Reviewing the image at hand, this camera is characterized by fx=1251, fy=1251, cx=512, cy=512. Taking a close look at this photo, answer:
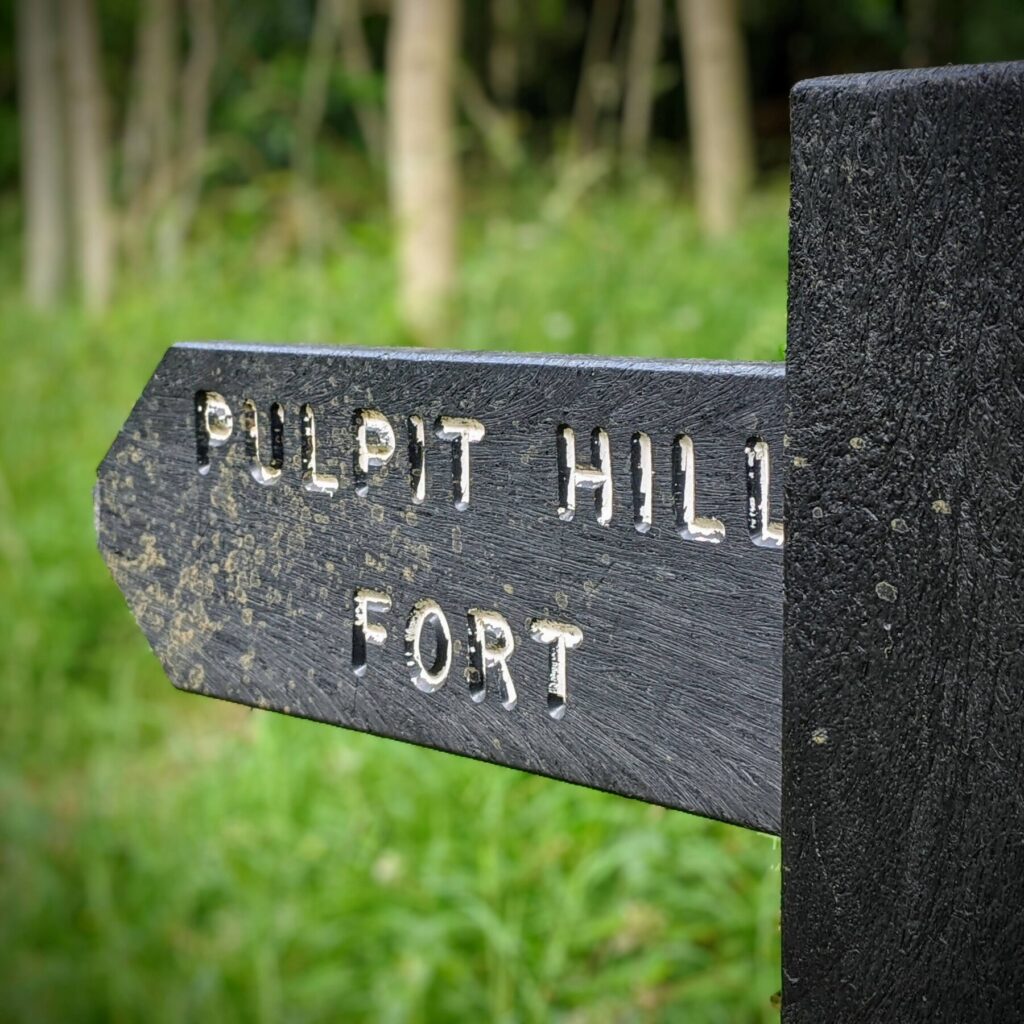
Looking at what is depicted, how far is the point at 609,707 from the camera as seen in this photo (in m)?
0.90

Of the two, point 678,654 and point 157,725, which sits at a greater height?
point 678,654

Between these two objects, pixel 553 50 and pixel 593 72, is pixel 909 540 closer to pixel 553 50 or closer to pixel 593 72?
pixel 593 72

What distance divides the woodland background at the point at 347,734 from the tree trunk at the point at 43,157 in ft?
2.16

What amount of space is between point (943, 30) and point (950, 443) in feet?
42.6

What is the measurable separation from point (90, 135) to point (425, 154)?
5.42 meters

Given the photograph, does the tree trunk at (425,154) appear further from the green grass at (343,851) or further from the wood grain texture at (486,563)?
the wood grain texture at (486,563)

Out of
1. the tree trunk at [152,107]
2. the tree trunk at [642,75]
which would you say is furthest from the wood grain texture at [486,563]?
the tree trunk at [152,107]

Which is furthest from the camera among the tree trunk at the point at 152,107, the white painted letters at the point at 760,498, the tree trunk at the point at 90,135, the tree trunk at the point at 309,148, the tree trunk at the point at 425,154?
the tree trunk at the point at 152,107

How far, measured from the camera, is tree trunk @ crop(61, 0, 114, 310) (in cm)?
922

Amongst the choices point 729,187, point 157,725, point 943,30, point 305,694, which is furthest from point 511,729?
point 943,30

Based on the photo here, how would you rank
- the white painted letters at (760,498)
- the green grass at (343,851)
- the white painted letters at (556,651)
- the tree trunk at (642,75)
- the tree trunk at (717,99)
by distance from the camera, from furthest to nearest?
the tree trunk at (642,75), the tree trunk at (717,99), the green grass at (343,851), the white painted letters at (556,651), the white painted letters at (760,498)

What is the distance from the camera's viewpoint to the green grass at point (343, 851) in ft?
7.11

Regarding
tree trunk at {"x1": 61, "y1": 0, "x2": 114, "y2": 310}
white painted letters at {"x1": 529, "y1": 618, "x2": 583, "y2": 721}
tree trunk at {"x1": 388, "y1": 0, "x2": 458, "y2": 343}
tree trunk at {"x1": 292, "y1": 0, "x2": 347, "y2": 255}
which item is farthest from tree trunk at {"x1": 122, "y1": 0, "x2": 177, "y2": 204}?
white painted letters at {"x1": 529, "y1": 618, "x2": 583, "y2": 721}

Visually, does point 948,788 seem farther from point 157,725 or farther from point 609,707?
point 157,725
